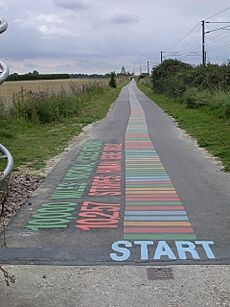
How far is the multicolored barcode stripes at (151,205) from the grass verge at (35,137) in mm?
2297

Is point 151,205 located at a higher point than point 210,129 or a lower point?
higher

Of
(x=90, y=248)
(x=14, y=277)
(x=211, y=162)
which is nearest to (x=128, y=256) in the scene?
(x=90, y=248)

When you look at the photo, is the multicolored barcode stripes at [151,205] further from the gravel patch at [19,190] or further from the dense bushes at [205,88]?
the dense bushes at [205,88]

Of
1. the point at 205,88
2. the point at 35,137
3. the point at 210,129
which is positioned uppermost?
the point at 205,88

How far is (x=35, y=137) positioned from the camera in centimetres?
1647

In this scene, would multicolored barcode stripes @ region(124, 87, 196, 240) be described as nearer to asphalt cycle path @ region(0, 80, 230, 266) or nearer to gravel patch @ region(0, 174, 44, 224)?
asphalt cycle path @ region(0, 80, 230, 266)

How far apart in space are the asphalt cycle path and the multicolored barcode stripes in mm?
12

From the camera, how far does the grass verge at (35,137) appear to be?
12193 millimetres

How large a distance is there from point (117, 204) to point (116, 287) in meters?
3.21

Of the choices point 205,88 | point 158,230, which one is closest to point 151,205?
point 158,230

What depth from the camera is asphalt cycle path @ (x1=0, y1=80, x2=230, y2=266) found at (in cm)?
546

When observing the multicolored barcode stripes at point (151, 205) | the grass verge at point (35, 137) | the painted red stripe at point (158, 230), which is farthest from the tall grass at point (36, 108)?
the painted red stripe at point (158, 230)

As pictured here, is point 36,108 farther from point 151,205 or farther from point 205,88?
point 205,88

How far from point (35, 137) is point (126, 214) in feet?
32.3
